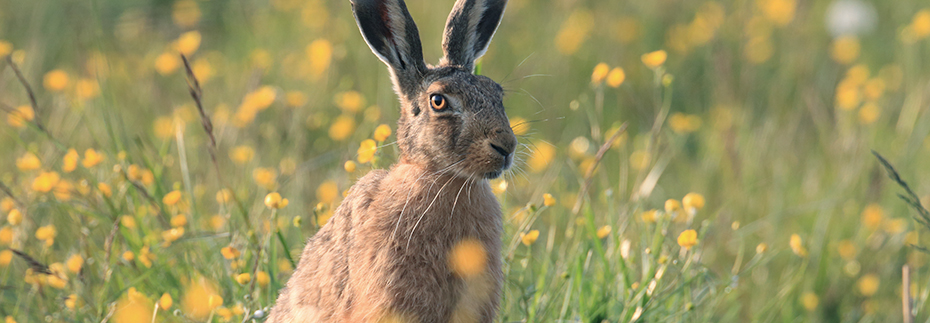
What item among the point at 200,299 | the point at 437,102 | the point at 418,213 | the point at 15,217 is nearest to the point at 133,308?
the point at 200,299

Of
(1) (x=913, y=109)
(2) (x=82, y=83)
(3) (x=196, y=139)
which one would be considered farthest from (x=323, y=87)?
(1) (x=913, y=109)

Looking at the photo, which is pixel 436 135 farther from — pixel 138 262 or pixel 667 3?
pixel 667 3

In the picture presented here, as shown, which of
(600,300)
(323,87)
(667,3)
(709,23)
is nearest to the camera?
(600,300)

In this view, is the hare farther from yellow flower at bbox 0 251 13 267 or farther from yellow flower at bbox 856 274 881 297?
yellow flower at bbox 856 274 881 297

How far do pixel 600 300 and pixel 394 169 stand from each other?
3.65 ft

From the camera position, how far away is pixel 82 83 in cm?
566

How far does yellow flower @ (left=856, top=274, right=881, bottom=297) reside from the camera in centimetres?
446

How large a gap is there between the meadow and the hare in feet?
0.83

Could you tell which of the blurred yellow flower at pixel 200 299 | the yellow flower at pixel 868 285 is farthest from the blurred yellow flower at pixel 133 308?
the yellow flower at pixel 868 285

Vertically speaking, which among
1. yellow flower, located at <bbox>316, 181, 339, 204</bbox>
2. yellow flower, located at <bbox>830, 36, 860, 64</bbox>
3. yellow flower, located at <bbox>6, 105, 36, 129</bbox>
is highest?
yellow flower, located at <bbox>6, 105, 36, 129</bbox>

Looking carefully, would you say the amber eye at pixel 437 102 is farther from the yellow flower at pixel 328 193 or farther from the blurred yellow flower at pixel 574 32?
the blurred yellow flower at pixel 574 32

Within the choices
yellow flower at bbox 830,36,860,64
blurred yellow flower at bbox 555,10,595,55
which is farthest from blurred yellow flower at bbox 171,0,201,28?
yellow flower at bbox 830,36,860,64

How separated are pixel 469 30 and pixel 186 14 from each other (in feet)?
16.4

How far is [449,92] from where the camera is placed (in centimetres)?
304
